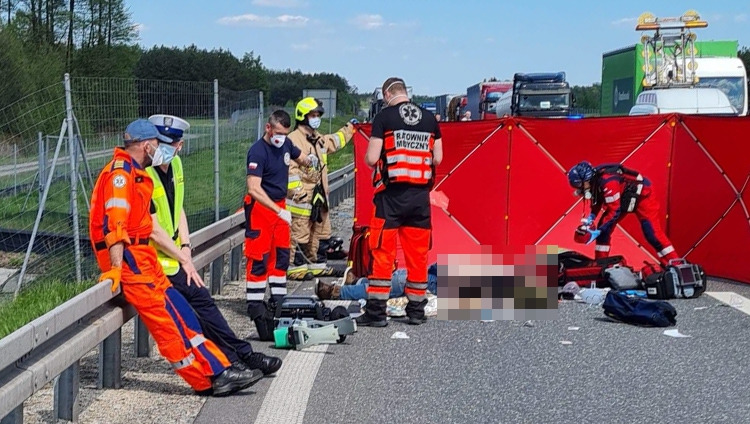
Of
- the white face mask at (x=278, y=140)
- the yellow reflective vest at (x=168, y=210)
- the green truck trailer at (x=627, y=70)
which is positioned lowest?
the yellow reflective vest at (x=168, y=210)

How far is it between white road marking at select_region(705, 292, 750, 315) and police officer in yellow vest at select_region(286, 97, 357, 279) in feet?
13.7

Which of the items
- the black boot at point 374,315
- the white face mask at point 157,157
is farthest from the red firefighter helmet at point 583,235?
the white face mask at point 157,157

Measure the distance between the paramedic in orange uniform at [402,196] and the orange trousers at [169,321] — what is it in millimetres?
2714

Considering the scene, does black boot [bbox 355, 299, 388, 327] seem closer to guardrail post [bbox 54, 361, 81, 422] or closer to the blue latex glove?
the blue latex glove

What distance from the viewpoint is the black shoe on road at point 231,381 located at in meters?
6.53

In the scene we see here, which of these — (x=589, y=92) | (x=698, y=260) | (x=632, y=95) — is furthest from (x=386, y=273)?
(x=589, y=92)

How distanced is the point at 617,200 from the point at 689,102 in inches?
732

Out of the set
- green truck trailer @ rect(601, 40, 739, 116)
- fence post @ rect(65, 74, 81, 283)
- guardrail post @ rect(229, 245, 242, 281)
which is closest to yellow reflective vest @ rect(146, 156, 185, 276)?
fence post @ rect(65, 74, 81, 283)

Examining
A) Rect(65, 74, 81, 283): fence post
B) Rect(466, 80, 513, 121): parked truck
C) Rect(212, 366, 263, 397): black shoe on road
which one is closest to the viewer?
Rect(212, 366, 263, 397): black shoe on road

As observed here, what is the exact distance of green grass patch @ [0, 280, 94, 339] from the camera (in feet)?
24.5

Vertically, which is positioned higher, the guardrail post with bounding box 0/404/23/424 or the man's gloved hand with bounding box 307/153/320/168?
the man's gloved hand with bounding box 307/153/320/168

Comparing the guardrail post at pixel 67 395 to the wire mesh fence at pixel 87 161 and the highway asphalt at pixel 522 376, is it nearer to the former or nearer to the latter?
the highway asphalt at pixel 522 376

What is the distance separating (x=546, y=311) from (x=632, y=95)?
25.0m

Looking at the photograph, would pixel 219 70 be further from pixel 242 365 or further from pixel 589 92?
pixel 242 365
